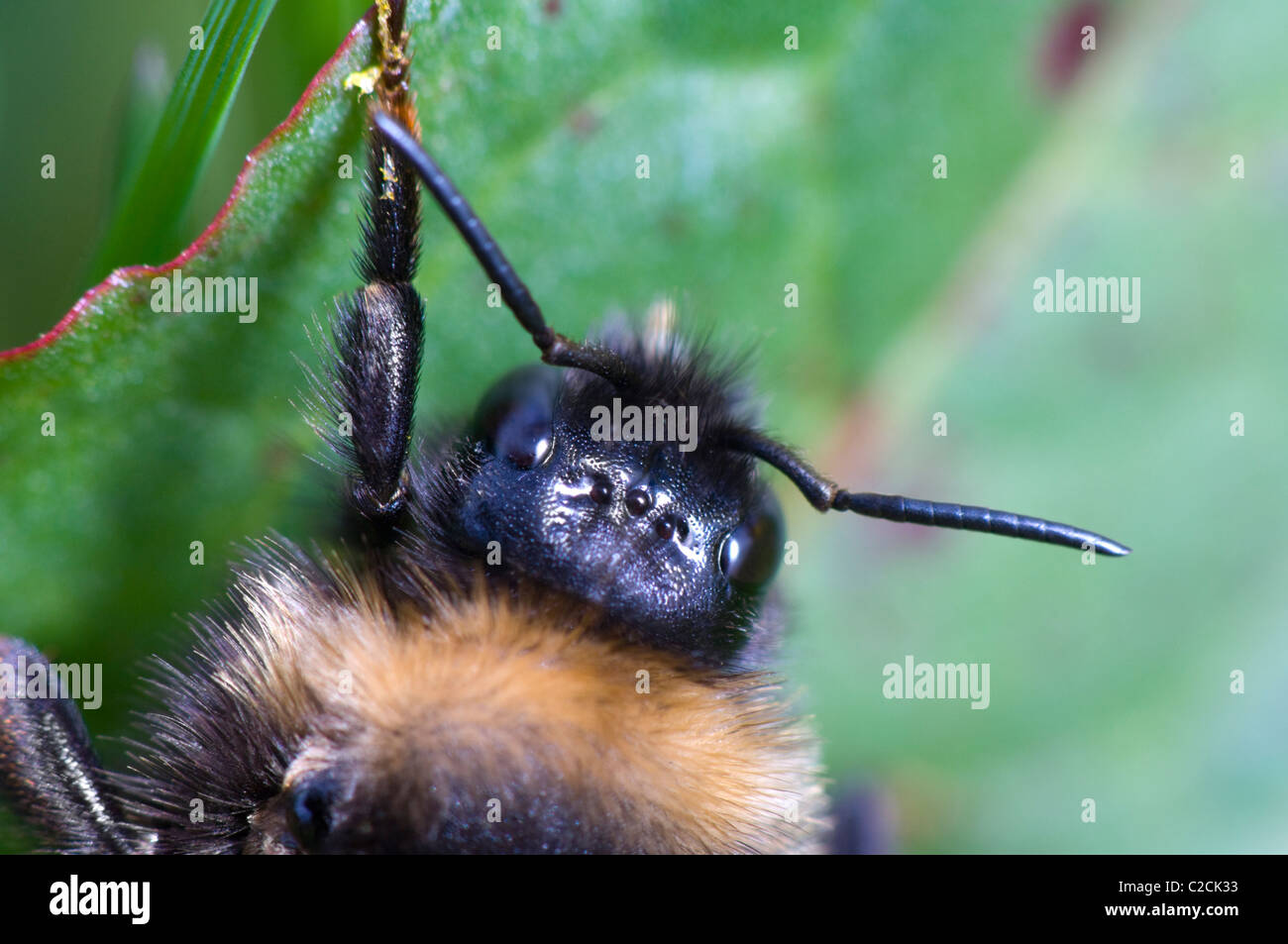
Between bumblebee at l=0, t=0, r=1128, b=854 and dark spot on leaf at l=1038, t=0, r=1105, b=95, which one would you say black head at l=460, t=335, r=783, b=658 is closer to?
bumblebee at l=0, t=0, r=1128, b=854

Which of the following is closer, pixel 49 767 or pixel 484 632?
pixel 484 632

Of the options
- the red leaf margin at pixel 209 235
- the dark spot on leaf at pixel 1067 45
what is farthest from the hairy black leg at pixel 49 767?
the dark spot on leaf at pixel 1067 45

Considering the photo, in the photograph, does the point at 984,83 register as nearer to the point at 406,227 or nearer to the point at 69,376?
the point at 406,227

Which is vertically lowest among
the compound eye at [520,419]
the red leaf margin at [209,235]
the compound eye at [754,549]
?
the compound eye at [754,549]

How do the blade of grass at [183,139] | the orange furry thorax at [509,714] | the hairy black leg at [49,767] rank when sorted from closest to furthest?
1. the orange furry thorax at [509,714]
2. the hairy black leg at [49,767]
3. the blade of grass at [183,139]

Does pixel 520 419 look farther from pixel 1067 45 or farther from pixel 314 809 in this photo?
pixel 1067 45

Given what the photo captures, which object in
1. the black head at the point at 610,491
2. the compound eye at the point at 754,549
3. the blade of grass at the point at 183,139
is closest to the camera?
the black head at the point at 610,491

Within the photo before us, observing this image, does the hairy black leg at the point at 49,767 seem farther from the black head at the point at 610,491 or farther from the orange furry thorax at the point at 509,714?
the black head at the point at 610,491

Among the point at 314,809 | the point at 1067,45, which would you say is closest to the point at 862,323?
the point at 1067,45

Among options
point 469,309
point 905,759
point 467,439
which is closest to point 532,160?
point 469,309
